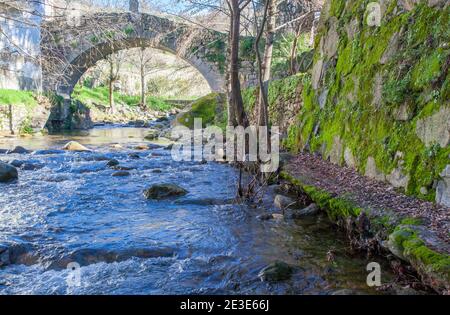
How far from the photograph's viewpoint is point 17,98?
16.8 metres

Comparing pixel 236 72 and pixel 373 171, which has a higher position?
pixel 236 72

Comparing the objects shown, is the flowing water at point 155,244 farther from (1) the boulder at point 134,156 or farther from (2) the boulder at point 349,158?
(1) the boulder at point 134,156

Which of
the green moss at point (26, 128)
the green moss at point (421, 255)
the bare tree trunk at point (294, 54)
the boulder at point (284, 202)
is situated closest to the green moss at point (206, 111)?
the bare tree trunk at point (294, 54)

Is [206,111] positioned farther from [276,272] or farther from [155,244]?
[276,272]

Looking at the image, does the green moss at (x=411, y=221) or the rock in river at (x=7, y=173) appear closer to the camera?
the green moss at (x=411, y=221)

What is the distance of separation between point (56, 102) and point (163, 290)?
18.5 m

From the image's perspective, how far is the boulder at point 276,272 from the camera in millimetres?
3410

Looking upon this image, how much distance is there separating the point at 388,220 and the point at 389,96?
1.94m

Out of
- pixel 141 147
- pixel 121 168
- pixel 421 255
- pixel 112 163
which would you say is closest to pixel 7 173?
pixel 121 168

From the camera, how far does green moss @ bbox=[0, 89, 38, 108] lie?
16052mm

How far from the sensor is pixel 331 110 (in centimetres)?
712

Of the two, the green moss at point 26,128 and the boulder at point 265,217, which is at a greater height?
the green moss at point 26,128

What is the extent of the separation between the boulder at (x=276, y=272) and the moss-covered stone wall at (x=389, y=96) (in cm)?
157

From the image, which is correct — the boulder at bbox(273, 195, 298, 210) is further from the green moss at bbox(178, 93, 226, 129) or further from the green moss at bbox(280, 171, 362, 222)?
the green moss at bbox(178, 93, 226, 129)
